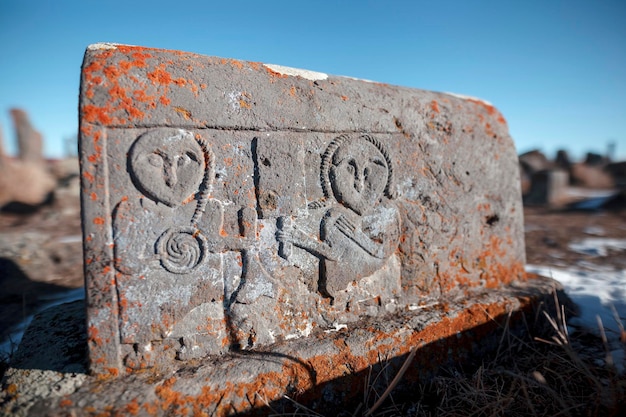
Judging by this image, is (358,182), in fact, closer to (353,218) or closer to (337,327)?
(353,218)

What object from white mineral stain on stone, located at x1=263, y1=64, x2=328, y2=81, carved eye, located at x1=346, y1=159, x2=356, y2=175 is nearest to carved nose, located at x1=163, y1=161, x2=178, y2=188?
white mineral stain on stone, located at x1=263, y1=64, x2=328, y2=81

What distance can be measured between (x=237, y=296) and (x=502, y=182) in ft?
5.34

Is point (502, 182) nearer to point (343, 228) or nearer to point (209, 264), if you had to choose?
point (343, 228)

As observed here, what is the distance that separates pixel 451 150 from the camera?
186 centimetres

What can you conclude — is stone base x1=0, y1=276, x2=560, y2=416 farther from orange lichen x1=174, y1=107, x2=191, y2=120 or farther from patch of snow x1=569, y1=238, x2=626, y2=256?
patch of snow x1=569, y1=238, x2=626, y2=256

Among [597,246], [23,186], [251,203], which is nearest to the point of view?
[251,203]

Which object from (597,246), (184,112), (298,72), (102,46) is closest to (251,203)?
(184,112)

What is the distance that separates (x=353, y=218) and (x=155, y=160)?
84cm

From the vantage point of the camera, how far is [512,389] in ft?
4.34

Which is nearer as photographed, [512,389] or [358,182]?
[512,389]

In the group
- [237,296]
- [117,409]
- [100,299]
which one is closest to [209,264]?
[237,296]

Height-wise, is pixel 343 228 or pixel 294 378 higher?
pixel 343 228

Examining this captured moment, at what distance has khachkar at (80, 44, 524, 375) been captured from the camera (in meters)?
1.21

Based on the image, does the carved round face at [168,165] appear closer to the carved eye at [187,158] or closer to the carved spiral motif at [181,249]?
the carved eye at [187,158]
